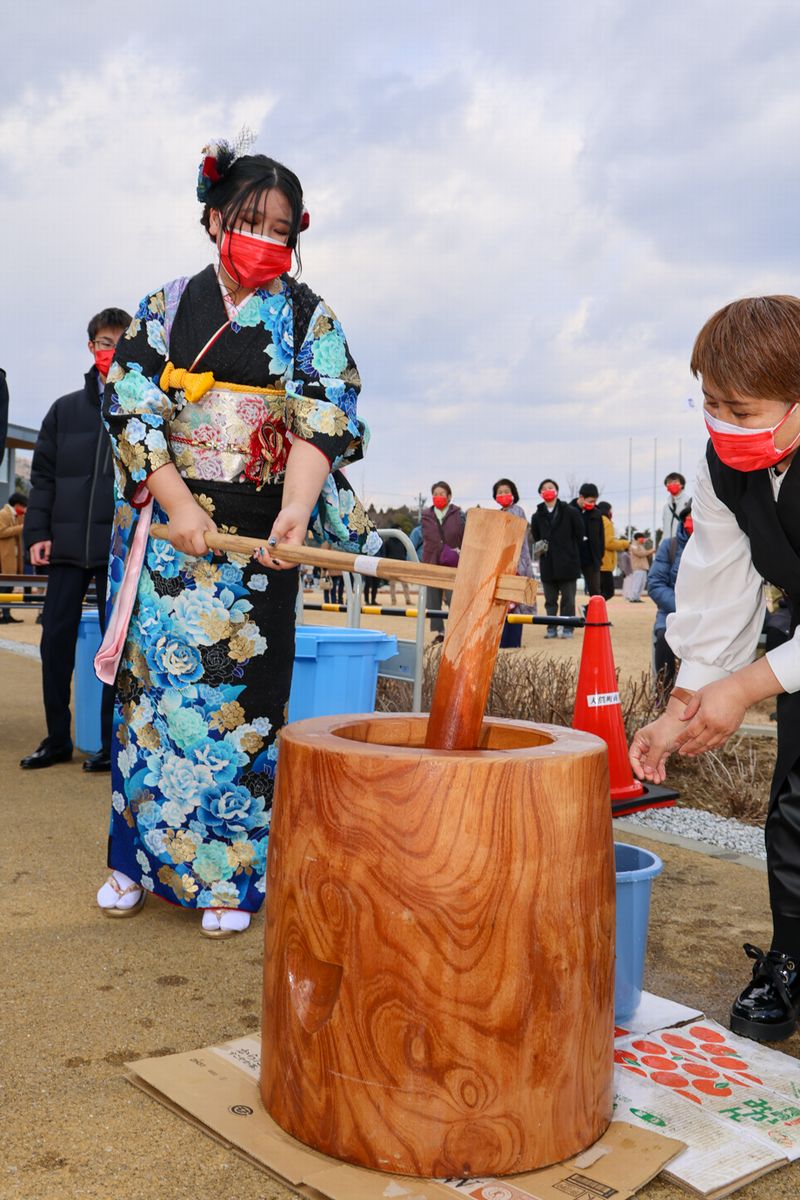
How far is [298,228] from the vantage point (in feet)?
9.29

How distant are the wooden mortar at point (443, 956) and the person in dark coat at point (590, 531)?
11.7 metres

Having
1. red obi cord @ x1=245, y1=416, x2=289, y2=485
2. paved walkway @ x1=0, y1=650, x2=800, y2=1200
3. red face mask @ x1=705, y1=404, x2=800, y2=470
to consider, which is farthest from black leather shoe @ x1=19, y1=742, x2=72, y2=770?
red face mask @ x1=705, y1=404, x2=800, y2=470

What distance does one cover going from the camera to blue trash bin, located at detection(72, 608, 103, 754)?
4.91m

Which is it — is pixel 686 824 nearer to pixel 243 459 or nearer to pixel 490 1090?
pixel 243 459

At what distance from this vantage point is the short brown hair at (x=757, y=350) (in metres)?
2.01

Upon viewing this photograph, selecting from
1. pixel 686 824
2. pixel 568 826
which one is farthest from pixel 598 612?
pixel 568 826

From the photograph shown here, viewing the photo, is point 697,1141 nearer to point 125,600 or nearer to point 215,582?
point 215,582

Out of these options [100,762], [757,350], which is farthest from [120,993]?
[100,762]

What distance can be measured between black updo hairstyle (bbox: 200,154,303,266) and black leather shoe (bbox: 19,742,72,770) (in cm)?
274

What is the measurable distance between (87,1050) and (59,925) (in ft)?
2.56

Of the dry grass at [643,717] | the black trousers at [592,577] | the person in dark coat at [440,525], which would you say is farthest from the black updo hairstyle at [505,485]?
the dry grass at [643,717]

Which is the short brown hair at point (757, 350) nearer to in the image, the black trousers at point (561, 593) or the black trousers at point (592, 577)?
the black trousers at point (561, 593)

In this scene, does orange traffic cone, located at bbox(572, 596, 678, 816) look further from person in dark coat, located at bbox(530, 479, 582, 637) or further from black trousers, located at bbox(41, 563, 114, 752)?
person in dark coat, located at bbox(530, 479, 582, 637)

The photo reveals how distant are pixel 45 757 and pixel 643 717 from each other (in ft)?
9.67
